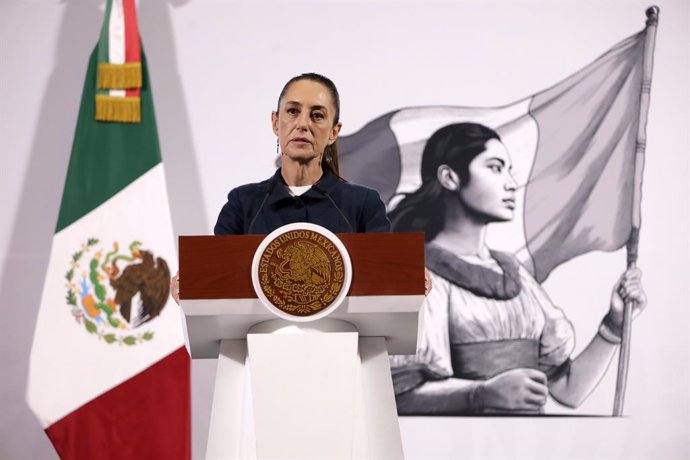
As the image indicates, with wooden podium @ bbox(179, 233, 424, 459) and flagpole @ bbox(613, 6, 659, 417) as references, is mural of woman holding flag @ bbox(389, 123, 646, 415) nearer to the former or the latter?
flagpole @ bbox(613, 6, 659, 417)

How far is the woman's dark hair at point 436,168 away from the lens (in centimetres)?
441

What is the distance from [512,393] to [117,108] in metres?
2.31

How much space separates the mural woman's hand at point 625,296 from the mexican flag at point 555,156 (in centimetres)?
16

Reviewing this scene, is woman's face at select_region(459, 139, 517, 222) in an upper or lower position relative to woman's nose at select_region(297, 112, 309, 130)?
lower

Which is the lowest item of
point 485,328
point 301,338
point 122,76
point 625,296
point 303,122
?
point 485,328

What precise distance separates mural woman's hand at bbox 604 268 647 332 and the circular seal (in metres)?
2.71

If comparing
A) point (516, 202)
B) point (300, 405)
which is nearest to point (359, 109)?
point (516, 202)

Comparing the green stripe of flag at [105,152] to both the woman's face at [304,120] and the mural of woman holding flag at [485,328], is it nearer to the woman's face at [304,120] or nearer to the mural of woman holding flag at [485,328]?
the mural of woman holding flag at [485,328]

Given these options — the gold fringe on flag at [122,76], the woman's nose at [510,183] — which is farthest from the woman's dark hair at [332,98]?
the woman's nose at [510,183]

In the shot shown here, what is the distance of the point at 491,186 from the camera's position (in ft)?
14.5

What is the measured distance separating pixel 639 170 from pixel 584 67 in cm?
58

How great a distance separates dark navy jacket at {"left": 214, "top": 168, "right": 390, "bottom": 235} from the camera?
2.46 meters

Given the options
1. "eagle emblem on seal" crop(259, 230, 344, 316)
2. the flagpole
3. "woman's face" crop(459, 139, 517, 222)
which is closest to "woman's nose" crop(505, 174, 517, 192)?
"woman's face" crop(459, 139, 517, 222)

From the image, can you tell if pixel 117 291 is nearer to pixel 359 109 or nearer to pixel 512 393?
pixel 359 109
